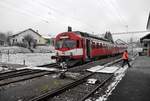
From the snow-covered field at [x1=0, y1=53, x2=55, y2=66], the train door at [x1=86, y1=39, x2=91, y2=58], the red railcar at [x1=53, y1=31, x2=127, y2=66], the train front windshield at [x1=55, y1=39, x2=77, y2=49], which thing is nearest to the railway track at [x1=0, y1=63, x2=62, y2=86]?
the red railcar at [x1=53, y1=31, x2=127, y2=66]

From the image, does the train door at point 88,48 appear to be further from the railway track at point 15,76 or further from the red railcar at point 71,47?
the railway track at point 15,76

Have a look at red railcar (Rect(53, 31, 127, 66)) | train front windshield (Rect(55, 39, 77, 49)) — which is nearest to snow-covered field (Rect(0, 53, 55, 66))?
train front windshield (Rect(55, 39, 77, 49))

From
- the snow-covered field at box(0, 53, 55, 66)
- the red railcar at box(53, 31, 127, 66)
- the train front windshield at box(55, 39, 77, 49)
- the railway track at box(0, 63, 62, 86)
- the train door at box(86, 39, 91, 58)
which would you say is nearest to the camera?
the railway track at box(0, 63, 62, 86)

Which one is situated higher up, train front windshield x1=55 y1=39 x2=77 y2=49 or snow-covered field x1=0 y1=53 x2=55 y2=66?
train front windshield x1=55 y1=39 x2=77 y2=49

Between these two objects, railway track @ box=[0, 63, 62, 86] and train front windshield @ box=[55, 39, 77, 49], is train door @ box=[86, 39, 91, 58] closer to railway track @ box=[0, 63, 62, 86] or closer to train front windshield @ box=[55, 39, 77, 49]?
Answer: train front windshield @ box=[55, 39, 77, 49]

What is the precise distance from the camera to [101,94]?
8.55 m

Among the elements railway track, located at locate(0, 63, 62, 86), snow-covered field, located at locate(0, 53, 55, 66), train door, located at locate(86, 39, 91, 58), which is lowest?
railway track, located at locate(0, 63, 62, 86)

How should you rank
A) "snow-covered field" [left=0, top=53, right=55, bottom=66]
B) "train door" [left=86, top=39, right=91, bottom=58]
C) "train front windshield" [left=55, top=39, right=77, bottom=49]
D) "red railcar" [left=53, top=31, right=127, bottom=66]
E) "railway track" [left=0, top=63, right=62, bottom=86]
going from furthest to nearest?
"snow-covered field" [left=0, top=53, right=55, bottom=66], "train door" [left=86, top=39, right=91, bottom=58], "train front windshield" [left=55, top=39, right=77, bottom=49], "red railcar" [left=53, top=31, right=127, bottom=66], "railway track" [left=0, top=63, right=62, bottom=86]

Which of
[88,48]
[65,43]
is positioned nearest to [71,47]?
[65,43]

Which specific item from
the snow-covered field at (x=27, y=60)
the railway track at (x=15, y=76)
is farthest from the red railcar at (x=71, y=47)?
the railway track at (x=15, y=76)

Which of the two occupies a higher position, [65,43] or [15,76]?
[65,43]

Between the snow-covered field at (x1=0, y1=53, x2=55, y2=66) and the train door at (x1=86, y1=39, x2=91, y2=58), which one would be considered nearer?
the train door at (x1=86, y1=39, x2=91, y2=58)

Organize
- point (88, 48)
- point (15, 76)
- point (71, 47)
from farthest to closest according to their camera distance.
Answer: point (88, 48), point (71, 47), point (15, 76)

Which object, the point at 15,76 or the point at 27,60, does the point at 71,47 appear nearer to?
the point at 15,76
